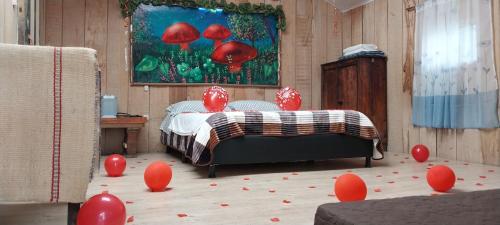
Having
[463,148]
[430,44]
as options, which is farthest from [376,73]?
[463,148]

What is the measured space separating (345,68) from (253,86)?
1272 mm

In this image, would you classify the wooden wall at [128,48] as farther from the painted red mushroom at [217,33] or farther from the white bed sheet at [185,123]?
the painted red mushroom at [217,33]

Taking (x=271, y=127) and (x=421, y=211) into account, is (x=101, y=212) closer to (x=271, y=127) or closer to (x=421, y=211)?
(x=421, y=211)

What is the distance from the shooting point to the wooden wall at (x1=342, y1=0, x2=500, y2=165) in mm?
3793

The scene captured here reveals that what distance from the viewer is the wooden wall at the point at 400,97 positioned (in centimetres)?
379

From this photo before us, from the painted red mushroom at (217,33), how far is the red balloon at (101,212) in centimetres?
400

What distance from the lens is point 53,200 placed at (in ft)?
4.82

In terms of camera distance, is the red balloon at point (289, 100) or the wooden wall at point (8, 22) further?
the red balloon at point (289, 100)

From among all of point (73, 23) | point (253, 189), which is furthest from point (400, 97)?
point (73, 23)

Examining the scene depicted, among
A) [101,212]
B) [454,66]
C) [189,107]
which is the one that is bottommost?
[101,212]

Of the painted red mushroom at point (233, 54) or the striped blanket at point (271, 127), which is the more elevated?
the painted red mushroom at point (233, 54)

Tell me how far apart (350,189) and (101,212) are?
122 cm

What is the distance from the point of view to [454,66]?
403cm

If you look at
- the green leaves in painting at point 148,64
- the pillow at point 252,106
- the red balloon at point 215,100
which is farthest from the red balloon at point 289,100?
the green leaves in painting at point 148,64
